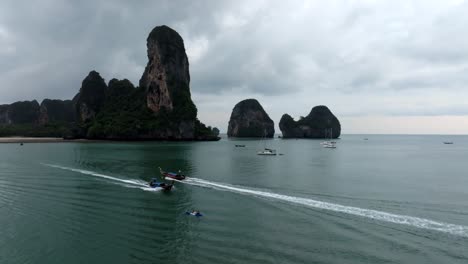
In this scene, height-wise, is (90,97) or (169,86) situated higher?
(169,86)

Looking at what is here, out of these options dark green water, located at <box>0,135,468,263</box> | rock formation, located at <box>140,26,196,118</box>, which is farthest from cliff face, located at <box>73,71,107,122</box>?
dark green water, located at <box>0,135,468,263</box>

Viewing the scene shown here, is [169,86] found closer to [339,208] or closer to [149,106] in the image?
[149,106]

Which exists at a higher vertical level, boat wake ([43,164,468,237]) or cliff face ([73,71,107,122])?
cliff face ([73,71,107,122])

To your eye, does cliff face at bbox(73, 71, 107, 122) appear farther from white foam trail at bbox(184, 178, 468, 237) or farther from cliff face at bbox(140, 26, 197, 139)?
white foam trail at bbox(184, 178, 468, 237)

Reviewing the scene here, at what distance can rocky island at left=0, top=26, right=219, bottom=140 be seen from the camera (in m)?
153

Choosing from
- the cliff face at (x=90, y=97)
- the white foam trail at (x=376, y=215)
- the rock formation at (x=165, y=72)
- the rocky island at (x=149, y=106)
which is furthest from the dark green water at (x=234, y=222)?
the cliff face at (x=90, y=97)

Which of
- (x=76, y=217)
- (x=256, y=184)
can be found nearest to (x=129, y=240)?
(x=76, y=217)

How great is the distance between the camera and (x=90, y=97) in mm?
181375

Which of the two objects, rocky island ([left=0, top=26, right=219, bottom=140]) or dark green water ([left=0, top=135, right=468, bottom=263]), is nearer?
dark green water ([left=0, top=135, right=468, bottom=263])

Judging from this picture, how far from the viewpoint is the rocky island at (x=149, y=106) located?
153m

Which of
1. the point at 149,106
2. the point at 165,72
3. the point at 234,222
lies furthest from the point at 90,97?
the point at 234,222

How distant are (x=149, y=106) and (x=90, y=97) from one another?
40899mm

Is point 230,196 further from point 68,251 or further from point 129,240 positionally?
point 68,251

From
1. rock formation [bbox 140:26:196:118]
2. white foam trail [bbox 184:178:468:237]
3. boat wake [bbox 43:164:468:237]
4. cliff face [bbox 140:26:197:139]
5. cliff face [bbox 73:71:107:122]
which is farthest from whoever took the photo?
cliff face [bbox 73:71:107:122]
